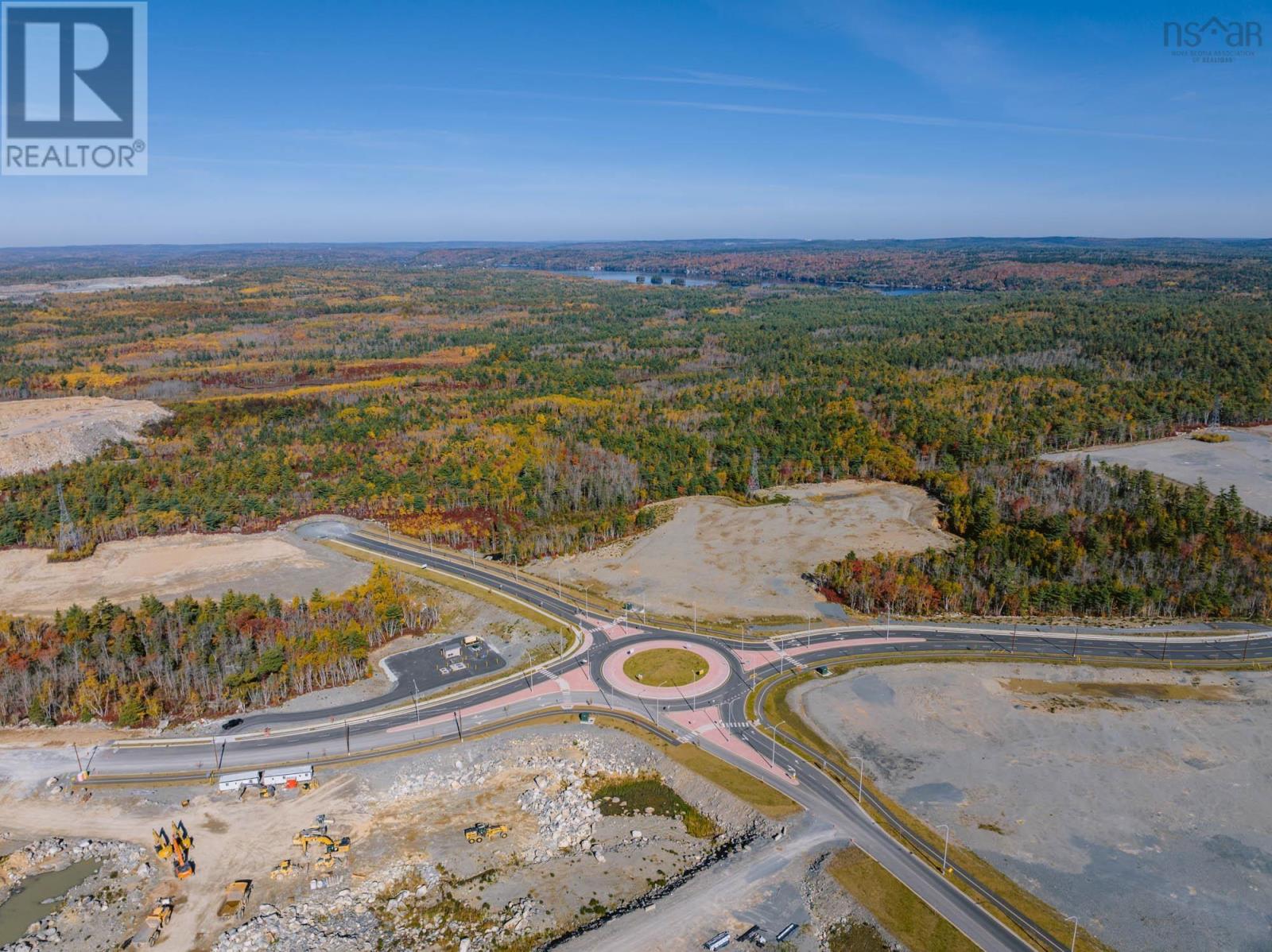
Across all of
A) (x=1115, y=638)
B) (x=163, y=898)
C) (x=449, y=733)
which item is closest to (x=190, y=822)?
(x=163, y=898)

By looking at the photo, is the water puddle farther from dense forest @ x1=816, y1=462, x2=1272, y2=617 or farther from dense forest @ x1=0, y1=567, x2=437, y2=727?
dense forest @ x1=816, y1=462, x2=1272, y2=617

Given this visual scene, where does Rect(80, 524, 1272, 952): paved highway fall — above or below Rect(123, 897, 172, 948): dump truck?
above

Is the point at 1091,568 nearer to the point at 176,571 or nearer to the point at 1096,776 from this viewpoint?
the point at 1096,776

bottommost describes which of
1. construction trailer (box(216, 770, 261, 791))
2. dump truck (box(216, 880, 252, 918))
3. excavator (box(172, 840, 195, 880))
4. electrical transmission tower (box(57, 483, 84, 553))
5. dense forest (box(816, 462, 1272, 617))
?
dump truck (box(216, 880, 252, 918))

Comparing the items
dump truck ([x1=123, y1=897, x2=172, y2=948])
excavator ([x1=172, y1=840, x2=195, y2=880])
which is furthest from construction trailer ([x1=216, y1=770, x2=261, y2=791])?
dump truck ([x1=123, y1=897, x2=172, y2=948])

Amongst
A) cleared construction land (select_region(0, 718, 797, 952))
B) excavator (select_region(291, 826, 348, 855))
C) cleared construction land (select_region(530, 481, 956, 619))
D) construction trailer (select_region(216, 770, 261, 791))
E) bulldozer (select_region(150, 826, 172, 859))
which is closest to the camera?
cleared construction land (select_region(0, 718, 797, 952))

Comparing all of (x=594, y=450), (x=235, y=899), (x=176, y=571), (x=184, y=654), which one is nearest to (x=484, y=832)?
(x=235, y=899)

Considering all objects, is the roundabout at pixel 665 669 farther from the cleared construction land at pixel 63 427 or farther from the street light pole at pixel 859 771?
the cleared construction land at pixel 63 427
